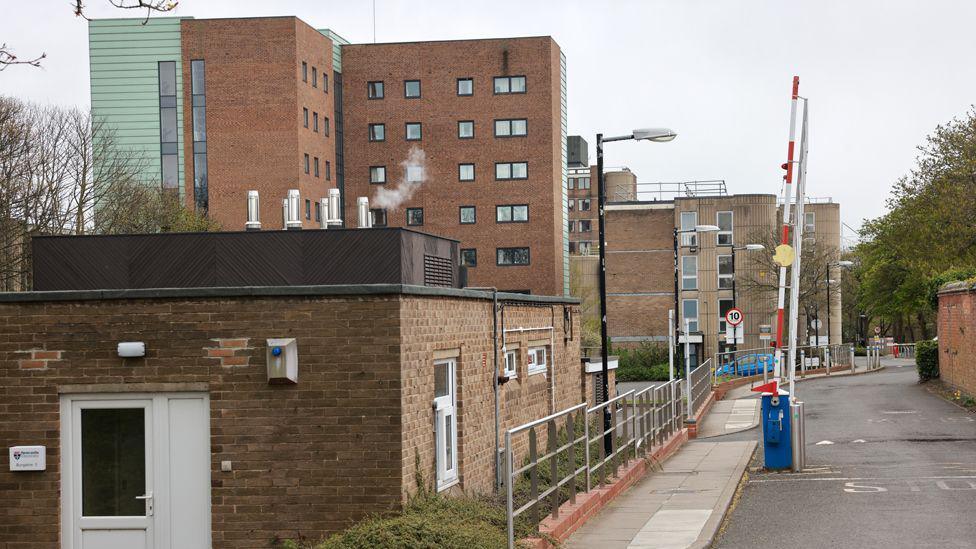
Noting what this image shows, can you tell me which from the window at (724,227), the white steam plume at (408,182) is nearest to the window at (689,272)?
the window at (724,227)

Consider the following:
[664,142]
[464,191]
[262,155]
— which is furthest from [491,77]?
[664,142]

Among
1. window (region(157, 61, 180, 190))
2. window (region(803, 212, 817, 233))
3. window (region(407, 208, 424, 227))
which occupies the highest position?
window (region(157, 61, 180, 190))

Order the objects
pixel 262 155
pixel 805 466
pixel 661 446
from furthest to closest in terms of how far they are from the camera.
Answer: pixel 262 155 → pixel 661 446 → pixel 805 466

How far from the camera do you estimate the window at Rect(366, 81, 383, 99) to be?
6800cm

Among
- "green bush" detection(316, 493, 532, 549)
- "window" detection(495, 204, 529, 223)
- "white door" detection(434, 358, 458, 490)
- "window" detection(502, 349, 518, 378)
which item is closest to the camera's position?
"green bush" detection(316, 493, 532, 549)

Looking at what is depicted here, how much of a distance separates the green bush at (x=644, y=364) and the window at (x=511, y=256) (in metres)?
8.86

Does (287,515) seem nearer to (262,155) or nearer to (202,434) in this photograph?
(202,434)

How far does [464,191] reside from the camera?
68375 mm

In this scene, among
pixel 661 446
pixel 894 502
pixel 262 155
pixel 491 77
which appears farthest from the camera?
pixel 491 77

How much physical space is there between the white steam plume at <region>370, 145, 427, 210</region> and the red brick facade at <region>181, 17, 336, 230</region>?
833cm

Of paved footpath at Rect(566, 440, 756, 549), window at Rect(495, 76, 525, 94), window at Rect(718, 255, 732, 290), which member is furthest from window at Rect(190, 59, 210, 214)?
paved footpath at Rect(566, 440, 756, 549)

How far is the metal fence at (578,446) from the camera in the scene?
1227cm

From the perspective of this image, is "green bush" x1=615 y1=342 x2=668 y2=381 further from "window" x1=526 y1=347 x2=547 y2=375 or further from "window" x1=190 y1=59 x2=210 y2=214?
"window" x1=526 y1=347 x2=547 y2=375

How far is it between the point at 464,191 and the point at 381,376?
5690cm
